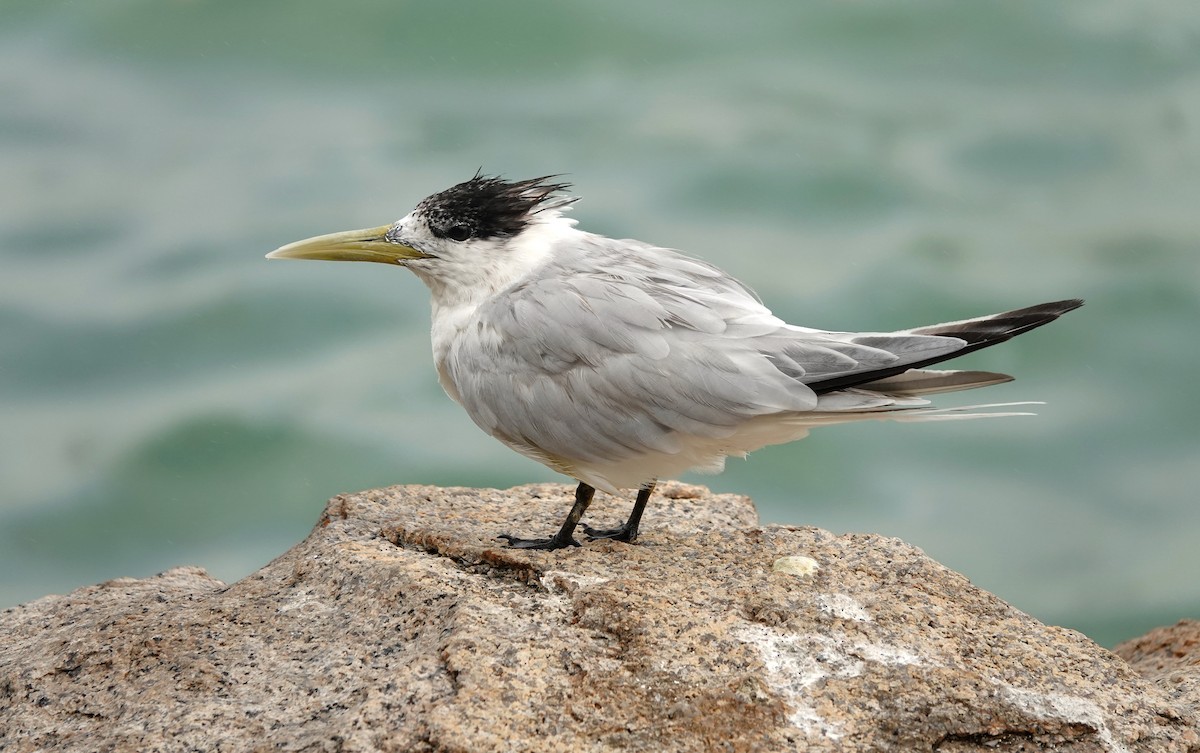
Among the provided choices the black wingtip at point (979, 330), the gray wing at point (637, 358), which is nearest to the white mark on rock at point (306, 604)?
the gray wing at point (637, 358)

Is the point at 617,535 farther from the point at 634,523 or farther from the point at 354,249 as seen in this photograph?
the point at 354,249

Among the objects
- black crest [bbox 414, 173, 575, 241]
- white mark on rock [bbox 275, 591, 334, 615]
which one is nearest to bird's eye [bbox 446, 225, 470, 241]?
black crest [bbox 414, 173, 575, 241]

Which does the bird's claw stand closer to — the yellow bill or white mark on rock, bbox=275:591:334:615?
white mark on rock, bbox=275:591:334:615

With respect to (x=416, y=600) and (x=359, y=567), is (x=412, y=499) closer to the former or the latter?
(x=359, y=567)

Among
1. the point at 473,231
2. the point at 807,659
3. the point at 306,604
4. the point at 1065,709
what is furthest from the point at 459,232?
the point at 1065,709

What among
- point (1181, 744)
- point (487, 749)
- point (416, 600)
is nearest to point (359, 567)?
point (416, 600)

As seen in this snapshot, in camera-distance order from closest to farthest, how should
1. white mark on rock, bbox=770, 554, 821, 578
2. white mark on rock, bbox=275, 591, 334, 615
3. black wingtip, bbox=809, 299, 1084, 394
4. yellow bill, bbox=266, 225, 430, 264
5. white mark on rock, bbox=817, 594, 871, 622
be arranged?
black wingtip, bbox=809, 299, 1084, 394 < white mark on rock, bbox=817, 594, 871, 622 < white mark on rock, bbox=275, 591, 334, 615 < white mark on rock, bbox=770, 554, 821, 578 < yellow bill, bbox=266, 225, 430, 264
